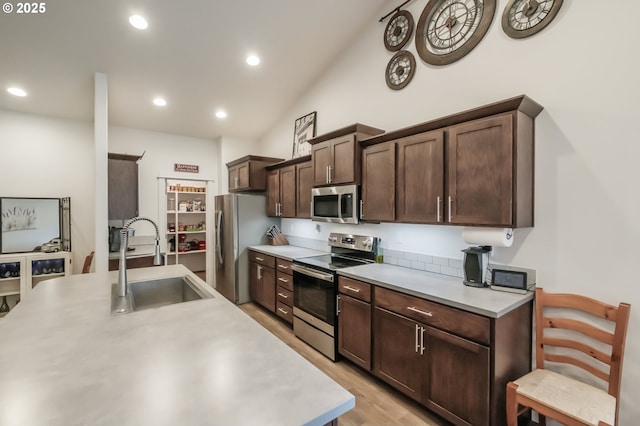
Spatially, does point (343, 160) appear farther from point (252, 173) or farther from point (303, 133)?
point (252, 173)

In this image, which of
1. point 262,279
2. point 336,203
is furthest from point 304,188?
point 262,279

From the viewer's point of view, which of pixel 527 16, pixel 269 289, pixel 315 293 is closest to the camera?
pixel 527 16

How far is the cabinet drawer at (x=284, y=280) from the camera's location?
3584 millimetres

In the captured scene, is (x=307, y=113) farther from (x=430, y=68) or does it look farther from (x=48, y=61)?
(x=48, y=61)

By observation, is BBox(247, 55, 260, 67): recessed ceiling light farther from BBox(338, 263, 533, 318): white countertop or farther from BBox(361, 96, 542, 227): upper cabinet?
BBox(338, 263, 533, 318): white countertop

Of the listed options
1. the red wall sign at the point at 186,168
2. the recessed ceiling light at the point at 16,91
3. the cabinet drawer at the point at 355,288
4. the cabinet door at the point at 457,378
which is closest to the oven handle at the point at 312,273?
the cabinet drawer at the point at 355,288

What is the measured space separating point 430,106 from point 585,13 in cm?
113

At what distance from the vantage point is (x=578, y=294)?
1898mm

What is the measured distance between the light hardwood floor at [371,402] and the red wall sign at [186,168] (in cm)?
384

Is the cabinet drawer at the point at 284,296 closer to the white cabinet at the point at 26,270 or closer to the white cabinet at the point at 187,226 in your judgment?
the white cabinet at the point at 187,226

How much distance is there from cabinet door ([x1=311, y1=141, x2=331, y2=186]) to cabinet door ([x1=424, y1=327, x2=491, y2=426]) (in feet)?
6.32

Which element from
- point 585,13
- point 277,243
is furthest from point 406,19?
point 277,243

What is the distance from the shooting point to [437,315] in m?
1.99

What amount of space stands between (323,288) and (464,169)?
5.59 ft
